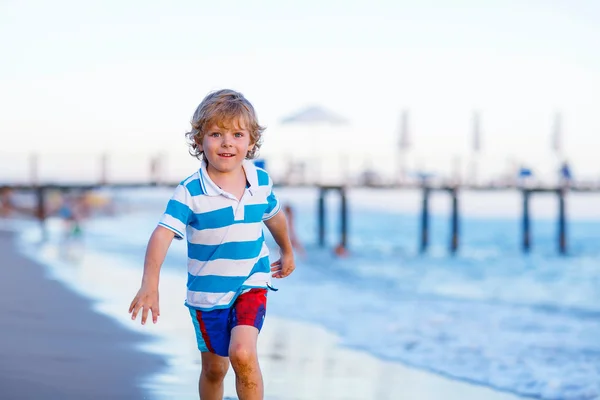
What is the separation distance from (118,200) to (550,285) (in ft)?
201

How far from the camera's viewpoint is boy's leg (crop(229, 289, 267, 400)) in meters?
3.14

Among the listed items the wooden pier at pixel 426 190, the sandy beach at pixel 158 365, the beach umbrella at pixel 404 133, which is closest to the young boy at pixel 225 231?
the sandy beach at pixel 158 365

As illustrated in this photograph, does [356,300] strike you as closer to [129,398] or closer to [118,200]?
[129,398]

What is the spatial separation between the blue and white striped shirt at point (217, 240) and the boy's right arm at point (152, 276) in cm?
10

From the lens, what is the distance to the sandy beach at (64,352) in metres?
4.33

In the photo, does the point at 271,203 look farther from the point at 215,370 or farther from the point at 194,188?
the point at 215,370

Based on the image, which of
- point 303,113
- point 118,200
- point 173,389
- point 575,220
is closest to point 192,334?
point 173,389

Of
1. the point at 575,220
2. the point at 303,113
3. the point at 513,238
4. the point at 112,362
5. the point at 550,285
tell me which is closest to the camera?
the point at 112,362

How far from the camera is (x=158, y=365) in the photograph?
16.5ft

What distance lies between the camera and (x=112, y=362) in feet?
16.6

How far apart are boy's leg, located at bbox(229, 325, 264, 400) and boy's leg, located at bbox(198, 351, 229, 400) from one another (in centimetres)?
27

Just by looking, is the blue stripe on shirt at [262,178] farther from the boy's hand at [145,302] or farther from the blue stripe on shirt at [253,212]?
the boy's hand at [145,302]

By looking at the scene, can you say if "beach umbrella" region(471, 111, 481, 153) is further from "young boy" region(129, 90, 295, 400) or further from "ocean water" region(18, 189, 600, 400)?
"young boy" region(129, 90, 295, 400)

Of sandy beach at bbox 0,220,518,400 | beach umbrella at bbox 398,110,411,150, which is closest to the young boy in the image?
sandy beach at bbox 0,220,518,400
